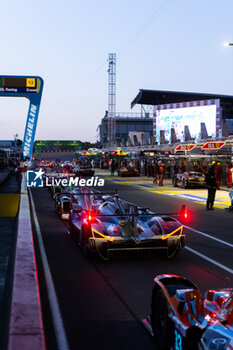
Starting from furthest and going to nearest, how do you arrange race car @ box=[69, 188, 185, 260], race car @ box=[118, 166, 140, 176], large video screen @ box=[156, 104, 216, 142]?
large video screen @ box=[156, 104, 216, 142], race car @ box=[118, 166, 140, 176], race car @ box=[69, 188, 185, 260]

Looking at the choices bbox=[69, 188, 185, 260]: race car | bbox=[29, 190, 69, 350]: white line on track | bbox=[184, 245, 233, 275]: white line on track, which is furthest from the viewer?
bbox=[69, 188, 185, 260]: race car

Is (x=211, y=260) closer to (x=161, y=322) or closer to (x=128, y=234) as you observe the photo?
(x=128, y=234)

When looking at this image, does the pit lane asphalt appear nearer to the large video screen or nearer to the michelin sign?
the michelin sign

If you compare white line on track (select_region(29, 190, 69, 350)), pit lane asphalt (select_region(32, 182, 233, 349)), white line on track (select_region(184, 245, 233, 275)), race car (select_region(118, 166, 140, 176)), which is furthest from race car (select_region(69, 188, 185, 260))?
race car (select_region(118, 166, 140, 176))

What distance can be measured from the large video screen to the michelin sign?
20.4m

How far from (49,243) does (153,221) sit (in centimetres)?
292

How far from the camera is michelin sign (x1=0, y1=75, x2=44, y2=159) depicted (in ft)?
132

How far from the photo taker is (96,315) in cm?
546

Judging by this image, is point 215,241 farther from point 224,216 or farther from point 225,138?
point 225,138

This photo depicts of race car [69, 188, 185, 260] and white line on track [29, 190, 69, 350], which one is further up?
race car [69, 188, 185, 260]

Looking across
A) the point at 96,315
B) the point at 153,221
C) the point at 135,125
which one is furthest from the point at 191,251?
the point at 135,125

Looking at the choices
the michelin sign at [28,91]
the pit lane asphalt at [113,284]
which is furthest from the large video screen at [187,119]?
the pit lane asphalt at [113,284]

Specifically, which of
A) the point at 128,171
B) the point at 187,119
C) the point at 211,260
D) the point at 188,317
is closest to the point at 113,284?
the point at 211,260

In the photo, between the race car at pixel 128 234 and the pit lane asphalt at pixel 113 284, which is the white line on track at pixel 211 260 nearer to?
the pit lane asphalt at pixel 113 284
